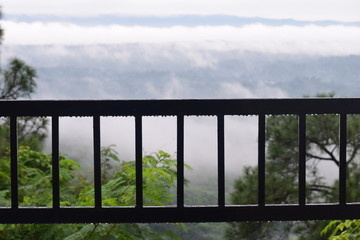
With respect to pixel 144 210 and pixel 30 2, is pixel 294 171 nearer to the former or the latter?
pixel 144 210

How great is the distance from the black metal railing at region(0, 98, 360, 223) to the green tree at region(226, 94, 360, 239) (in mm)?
5065

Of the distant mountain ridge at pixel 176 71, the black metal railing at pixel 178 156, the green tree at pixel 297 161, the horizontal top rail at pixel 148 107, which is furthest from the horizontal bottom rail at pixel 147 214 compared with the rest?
the distant mountain ridge at pixel 176 71

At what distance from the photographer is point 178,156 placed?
216 centimetres

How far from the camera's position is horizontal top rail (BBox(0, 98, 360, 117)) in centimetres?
213

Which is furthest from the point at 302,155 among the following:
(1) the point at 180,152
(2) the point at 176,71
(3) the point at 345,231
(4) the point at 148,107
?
(2) the point at 176,71

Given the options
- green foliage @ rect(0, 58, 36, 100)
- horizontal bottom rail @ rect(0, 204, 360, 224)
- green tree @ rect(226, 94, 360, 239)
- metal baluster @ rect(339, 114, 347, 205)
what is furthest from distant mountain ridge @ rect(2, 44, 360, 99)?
horizontal bottom rail @ rect(0, 204, 360, 224)

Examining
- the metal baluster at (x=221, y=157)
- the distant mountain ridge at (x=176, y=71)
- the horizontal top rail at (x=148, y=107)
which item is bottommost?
the metal baluster at (x=221, y=157)

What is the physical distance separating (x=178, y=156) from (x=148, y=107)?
0.21 meters

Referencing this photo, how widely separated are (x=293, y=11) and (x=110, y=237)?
17.7 m

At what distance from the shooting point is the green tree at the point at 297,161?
23.8 feet

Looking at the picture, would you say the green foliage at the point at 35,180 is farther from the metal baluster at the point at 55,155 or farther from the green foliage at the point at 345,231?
the green foliage at the point at 345,231

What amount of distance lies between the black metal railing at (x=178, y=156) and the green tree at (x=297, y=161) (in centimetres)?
506

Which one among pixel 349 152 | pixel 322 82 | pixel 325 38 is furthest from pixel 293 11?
pixel 349 152

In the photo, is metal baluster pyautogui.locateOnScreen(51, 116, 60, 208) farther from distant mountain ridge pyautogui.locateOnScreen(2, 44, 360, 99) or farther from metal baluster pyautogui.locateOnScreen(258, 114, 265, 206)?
distant mountain ridge pyautogui.locateOnScreen(2, 44, 360, 99)
